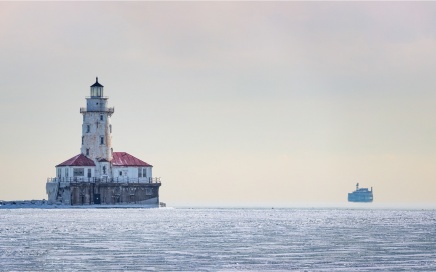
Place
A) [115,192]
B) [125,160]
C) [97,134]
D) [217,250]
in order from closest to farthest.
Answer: [217,250]
[97,134]
[115,192]
[125,160]

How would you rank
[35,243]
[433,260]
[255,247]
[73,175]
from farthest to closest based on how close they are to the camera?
[73,175]
[35,243]
[255,247]
[433,260]

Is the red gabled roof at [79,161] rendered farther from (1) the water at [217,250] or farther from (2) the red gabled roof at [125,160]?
(1) the water at [217,250]

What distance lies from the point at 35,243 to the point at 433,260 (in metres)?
23.3

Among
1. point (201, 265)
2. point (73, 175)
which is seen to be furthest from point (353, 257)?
point (73, 175)

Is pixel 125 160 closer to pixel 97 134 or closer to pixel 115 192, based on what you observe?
pixel 115 192

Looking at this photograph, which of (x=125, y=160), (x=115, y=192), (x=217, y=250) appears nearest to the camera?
(x=217, y=250)

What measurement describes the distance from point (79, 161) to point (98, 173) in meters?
3.25

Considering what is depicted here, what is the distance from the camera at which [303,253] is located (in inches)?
2228

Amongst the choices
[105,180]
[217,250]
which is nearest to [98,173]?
[105,180]

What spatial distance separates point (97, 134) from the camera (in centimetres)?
16400

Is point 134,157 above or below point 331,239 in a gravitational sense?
above

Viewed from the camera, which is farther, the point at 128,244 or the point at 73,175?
the point at 73,175

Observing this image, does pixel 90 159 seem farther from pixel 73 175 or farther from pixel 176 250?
pixel 176 250

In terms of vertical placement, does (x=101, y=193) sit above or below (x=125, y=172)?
below
